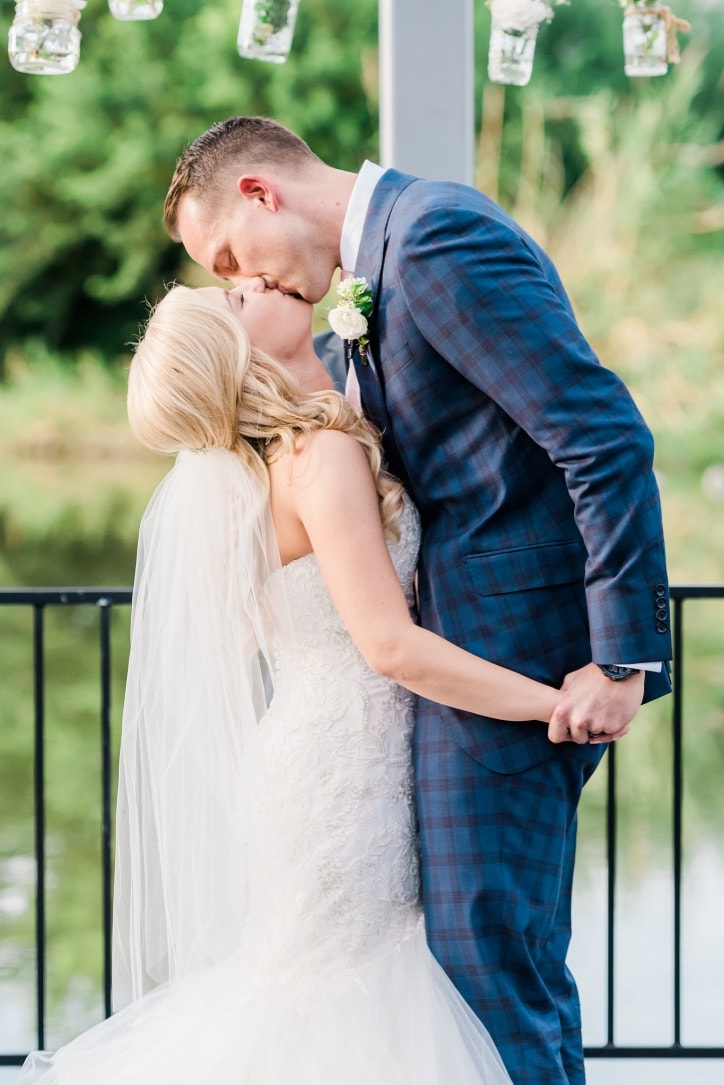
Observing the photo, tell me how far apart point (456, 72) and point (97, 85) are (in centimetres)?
1385

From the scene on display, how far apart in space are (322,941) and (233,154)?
43.3 inches

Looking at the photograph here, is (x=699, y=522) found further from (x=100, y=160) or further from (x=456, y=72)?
(x=456, y=72)

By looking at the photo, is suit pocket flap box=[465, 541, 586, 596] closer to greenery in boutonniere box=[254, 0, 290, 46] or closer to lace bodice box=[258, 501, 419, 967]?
lace bodice box=[258, 501, 419, 967]

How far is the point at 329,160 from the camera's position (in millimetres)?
13781

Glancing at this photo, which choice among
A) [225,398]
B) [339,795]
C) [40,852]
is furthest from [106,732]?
[225,398]

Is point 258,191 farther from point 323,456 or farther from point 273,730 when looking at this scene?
point 273,730

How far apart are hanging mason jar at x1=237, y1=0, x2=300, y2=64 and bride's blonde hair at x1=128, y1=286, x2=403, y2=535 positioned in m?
0.64

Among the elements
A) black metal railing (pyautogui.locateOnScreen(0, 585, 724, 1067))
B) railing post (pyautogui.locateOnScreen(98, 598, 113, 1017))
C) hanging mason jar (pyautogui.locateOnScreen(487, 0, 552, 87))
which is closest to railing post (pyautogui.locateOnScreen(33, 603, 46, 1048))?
black metal railing (pyautogui.locateOnScreen(0, 585, 724, 1067))

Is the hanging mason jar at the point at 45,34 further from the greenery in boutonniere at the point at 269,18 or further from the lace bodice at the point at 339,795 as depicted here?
the lace bodice at the point at 339,795

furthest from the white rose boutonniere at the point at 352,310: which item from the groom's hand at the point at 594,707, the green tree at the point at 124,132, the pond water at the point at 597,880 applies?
the green tree at the point at 124,132

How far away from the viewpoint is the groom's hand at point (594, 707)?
152 cm

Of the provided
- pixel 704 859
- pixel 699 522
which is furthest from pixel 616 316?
pixel 704 859

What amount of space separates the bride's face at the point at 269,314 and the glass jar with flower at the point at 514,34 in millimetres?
653

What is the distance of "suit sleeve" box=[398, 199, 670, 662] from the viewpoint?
1.46 m
